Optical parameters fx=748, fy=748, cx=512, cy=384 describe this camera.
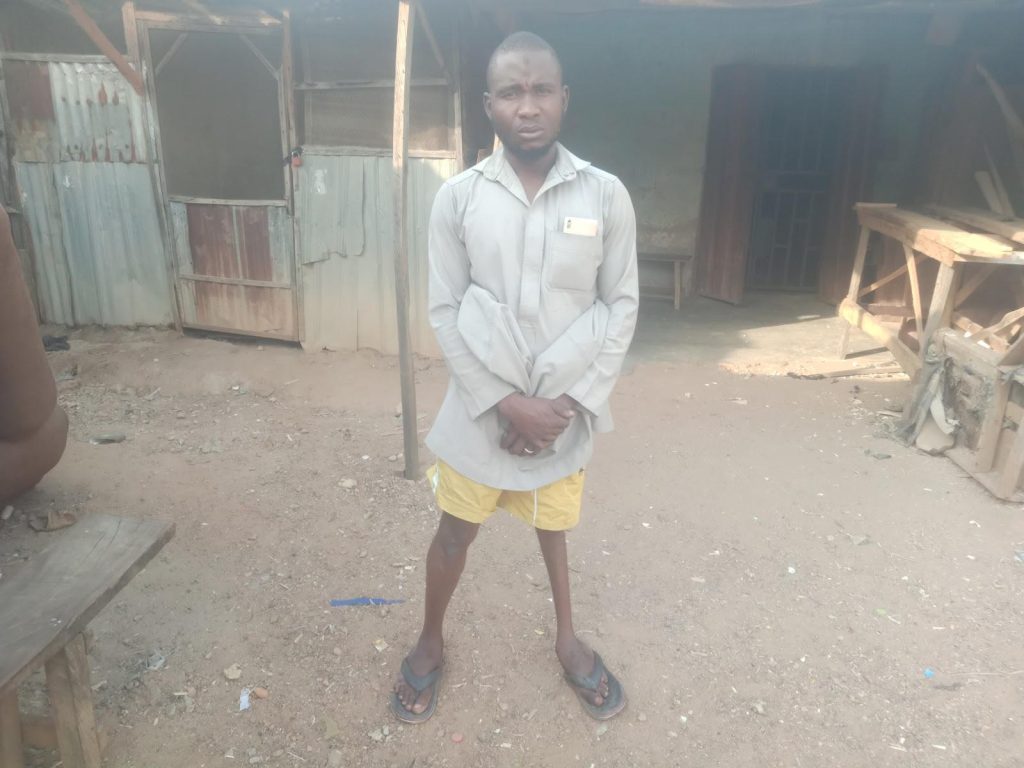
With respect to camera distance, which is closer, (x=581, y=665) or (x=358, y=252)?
(x=581, y=665)

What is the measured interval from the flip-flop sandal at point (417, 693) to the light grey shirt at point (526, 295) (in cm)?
74

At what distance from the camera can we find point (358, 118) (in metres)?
5.38

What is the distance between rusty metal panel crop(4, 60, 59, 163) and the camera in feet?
18.5

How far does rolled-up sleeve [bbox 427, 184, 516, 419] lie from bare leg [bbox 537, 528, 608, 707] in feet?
1.66

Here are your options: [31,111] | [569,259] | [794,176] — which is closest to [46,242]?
[31,111]

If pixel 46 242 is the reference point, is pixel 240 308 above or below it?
below

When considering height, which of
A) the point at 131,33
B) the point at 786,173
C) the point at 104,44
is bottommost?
the point at 786,173

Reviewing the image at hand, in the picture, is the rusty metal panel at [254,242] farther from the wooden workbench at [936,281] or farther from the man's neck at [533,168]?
the wooden workbench at [936,281]

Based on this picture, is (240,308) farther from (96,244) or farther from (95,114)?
(95,114)

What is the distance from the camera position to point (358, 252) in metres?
5.56

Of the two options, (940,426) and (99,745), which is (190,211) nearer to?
(99,745)

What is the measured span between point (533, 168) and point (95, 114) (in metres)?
5.16

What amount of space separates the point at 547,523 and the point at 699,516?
1581 mm

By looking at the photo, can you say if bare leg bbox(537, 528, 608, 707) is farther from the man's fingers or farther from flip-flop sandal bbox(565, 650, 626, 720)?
the man's fingers
